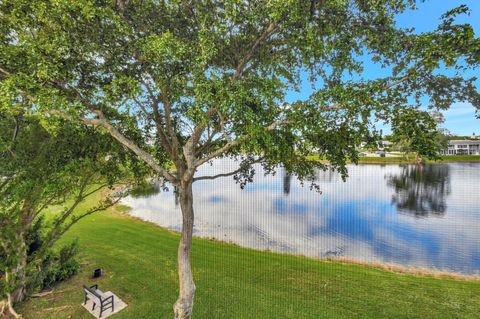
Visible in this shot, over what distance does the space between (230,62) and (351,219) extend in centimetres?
2166

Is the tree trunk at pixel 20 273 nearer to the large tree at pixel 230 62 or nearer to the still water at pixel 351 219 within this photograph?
the large tree at pixel 230 62

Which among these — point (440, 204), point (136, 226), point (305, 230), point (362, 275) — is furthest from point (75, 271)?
point (440, 204)

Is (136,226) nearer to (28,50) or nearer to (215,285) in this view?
(215,285)

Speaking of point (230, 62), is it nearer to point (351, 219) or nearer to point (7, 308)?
point (7, 308)

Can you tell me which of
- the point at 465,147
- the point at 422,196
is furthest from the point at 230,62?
the point at 465,147

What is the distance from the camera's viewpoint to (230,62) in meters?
7.01

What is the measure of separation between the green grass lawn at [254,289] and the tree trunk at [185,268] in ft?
5.61

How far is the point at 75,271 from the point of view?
10.4 meters

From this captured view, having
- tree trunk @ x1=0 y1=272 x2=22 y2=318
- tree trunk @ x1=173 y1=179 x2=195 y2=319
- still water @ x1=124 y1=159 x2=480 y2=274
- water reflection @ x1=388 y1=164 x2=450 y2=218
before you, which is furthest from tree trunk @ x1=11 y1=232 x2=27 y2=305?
water reflection @ x1=388 y1=164 x2=450 y2=218

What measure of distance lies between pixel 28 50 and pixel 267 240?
57.4 ft

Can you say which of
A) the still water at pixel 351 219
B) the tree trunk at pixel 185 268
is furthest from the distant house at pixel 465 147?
the tree trunk at pixel 185 268

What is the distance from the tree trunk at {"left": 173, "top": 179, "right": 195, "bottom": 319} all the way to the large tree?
31 millimetres

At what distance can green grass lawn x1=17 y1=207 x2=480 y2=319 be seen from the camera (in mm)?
8102

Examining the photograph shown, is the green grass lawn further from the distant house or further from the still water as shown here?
the distant house
